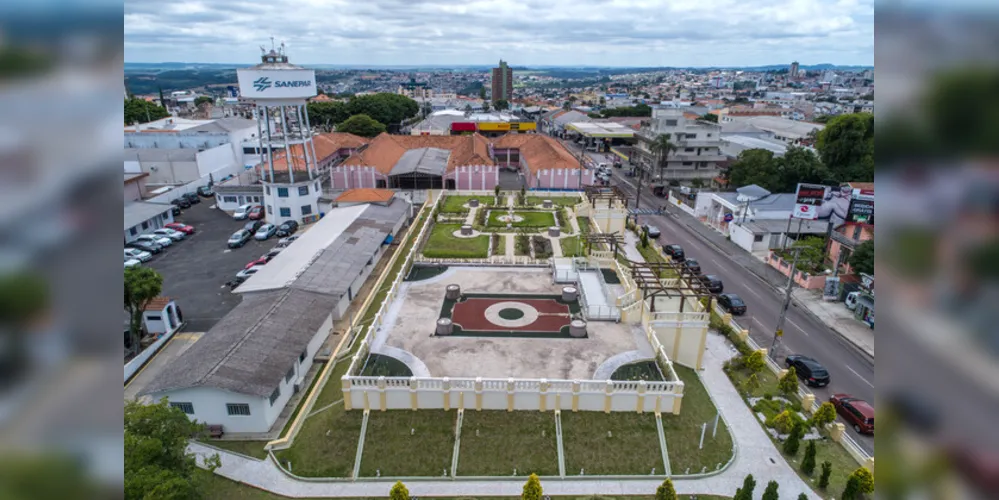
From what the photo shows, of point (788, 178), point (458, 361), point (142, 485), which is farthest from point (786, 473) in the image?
point (788, 178)

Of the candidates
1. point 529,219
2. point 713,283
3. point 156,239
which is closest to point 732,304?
point 713,283

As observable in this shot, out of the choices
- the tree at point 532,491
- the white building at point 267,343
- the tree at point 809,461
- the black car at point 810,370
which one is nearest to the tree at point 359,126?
the white building at point 267,343

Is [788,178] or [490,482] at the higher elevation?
[788,178]

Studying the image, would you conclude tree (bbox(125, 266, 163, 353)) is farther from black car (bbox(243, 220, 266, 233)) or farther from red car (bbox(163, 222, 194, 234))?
red car (bbox(163, 222, 194, 234))

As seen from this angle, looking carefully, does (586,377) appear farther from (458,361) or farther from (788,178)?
(788,178)

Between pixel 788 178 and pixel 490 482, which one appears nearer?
pixel 490 482

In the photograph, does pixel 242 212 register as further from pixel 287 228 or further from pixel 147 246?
pixel 147 246

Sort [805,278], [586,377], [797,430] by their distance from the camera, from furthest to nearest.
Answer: [805,278], [586,377], [797,430]
